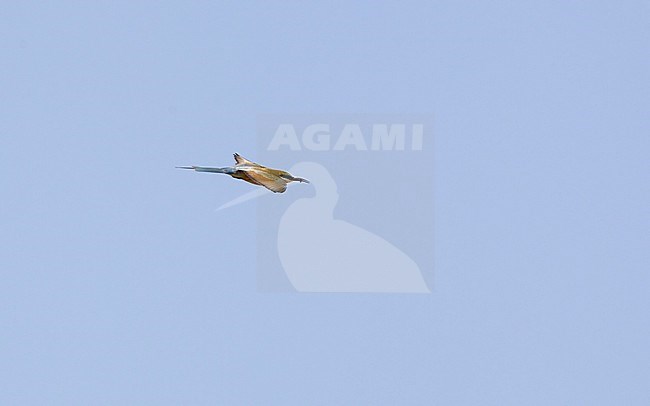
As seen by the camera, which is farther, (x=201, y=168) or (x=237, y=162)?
(x=237, y=162)

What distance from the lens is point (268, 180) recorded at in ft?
21.1

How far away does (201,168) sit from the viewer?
593 cm

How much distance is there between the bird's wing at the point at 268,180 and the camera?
6406mm

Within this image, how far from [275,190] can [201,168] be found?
762 millimetres

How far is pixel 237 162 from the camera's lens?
6742mm

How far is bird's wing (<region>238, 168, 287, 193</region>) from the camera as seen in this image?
6.41m

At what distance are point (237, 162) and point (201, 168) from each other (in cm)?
84

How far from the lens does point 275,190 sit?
6.44 m

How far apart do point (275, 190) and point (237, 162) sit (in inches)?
20.9

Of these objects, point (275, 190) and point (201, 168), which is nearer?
point (201, 168)
